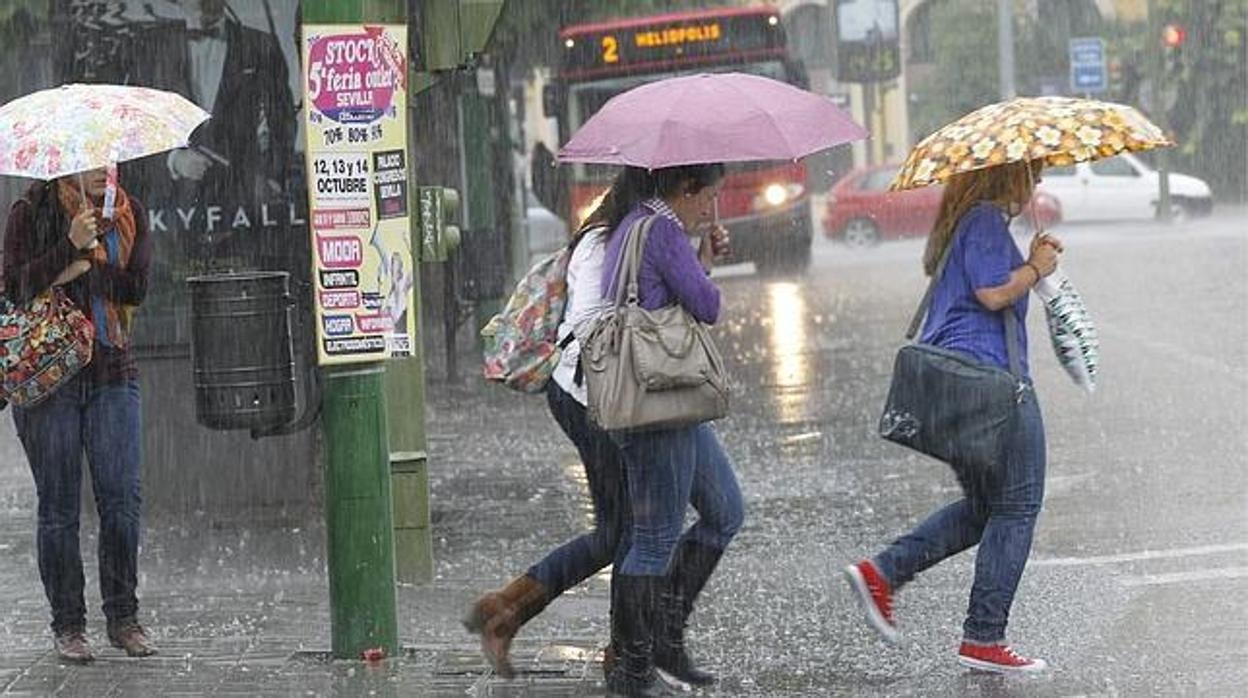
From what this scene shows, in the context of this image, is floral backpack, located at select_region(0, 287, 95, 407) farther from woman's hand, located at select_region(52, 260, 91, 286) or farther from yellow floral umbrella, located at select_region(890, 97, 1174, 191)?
yellow floral umbrella, located at select_region(890, 97, 1174, 191)

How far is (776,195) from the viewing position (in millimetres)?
28375

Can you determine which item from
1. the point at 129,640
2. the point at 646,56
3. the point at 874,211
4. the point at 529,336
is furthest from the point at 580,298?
the point at 874,211

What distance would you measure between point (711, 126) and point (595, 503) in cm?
124

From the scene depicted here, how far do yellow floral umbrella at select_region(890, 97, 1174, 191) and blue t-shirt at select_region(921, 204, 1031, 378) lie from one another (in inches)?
8.3

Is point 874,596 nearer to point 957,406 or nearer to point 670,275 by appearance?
point 957,406

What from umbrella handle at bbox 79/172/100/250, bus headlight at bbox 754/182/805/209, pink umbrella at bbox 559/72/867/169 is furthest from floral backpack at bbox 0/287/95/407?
bus headlight at bbox 754/182/805/209

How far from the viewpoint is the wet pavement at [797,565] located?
23.7ft

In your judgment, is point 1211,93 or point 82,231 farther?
point 1211,93

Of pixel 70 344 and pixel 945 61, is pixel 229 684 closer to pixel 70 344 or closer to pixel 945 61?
pixel 70 344

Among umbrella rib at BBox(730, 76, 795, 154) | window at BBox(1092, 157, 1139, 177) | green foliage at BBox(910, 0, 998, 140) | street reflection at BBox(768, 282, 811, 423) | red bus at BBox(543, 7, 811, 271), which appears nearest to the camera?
umbrella rib at BBox(730, 76, 795, 154)

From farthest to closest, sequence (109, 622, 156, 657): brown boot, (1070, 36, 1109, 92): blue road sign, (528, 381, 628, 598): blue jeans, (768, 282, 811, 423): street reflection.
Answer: (1070, 36, 1109, 92): blue road sign, (768, 282, 811, 423): street reflection, (109, 622, 156, 657): brown boot, (528, 381, 628, 598): blue jeans

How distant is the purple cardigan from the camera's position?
659 cm

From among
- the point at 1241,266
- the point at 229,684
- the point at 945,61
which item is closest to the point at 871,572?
the point at 229,684

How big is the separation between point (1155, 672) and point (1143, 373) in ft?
28.2
